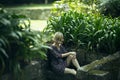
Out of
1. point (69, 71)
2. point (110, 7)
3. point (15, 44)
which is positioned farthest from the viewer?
point (110, 7)

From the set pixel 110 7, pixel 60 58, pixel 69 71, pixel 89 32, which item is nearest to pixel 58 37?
pixel 60 58

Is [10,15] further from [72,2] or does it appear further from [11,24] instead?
[72,2]

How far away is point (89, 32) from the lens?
836 centimetres

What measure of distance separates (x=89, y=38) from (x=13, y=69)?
111 inches

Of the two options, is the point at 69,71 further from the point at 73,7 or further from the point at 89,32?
the point at 73,7

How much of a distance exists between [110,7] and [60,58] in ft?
12.6

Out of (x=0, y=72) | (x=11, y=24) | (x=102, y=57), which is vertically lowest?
(x=102, y=57)

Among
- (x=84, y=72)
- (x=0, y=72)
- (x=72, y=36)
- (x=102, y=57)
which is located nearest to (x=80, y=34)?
(x=72, y=36)

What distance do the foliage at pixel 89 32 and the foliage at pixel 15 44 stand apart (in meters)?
2.18

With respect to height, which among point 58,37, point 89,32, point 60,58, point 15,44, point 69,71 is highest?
point 15,44

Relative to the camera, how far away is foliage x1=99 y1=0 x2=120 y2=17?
1092 cm

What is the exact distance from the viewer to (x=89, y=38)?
27.1 ft

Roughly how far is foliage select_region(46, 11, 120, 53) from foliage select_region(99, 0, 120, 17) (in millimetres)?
2091

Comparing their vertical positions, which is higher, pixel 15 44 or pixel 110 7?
pixel 15 44
